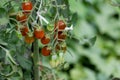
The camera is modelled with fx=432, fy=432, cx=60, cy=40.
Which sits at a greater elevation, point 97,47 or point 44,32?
point 44,32

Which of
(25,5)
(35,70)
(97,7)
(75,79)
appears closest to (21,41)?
(35,70)

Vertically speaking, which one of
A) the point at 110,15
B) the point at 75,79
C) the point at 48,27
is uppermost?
the point at 48,27

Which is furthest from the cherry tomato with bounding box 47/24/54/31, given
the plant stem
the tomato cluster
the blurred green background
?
the blurred green background

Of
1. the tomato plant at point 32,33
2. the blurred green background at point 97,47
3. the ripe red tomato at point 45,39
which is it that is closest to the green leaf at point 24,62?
the tomato plant at point 32,33

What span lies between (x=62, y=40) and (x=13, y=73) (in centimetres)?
20

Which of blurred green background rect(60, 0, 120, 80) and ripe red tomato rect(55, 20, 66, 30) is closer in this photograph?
ripe red tomato rect(55, 20, 66, 30)

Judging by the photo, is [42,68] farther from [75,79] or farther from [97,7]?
[97,7]

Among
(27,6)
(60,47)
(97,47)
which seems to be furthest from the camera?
(97,47)

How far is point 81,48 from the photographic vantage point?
3023 millimetres

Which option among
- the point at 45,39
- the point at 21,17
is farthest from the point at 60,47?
the point at 21,17

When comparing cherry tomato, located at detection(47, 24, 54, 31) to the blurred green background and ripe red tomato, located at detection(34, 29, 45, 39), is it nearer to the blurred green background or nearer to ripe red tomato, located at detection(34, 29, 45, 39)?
ripe red tomato, located at detection(34, 29, 45, 39)

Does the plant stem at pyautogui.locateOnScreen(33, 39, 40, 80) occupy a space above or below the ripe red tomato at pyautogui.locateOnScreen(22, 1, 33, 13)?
below

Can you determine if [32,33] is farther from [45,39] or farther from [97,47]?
[97,47]

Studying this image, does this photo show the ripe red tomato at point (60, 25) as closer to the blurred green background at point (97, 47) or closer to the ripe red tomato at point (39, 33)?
the ripe red tomato at point (39, 33)
